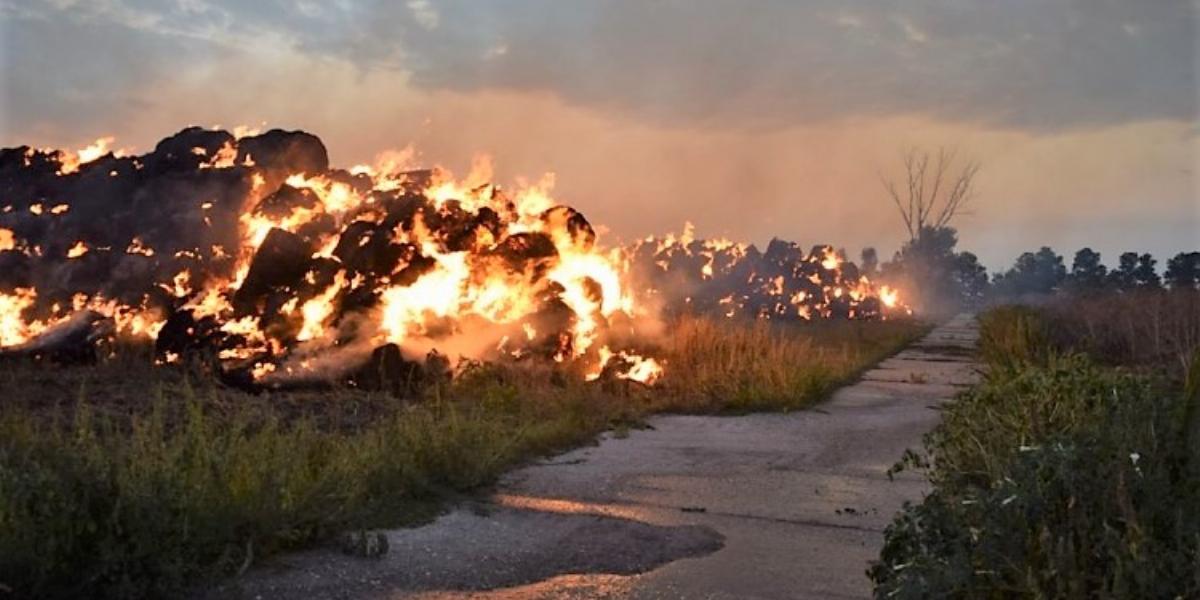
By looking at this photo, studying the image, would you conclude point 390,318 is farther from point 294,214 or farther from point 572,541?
point 572,541

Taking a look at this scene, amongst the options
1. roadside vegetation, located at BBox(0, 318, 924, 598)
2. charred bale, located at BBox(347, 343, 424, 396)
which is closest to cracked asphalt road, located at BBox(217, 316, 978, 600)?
roadside vegetation, located at BBox(0, 318, 924, 598)

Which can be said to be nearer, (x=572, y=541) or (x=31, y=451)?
(x=31, y=451)

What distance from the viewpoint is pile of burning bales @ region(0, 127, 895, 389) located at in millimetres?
15000

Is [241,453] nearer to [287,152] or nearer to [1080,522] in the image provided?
[1080,522]

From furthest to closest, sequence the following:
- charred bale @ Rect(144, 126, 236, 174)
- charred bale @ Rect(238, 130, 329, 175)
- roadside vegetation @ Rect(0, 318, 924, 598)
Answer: charred bale @ Rect(144, 126, 236, 174) < charred bale @ Rect(238, 130, 329, 175) < roadside vegetation @ Rect(0, 318, 924, 598)

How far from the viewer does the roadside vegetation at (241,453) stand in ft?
17.1

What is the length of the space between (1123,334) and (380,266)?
17489 mm

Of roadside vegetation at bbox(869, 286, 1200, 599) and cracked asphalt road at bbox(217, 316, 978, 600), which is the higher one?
roadside vegetation at bbox(869, 286, 1200, 599)

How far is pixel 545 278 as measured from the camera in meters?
16.9

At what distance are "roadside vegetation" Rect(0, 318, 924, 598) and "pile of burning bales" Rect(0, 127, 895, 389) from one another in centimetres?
69

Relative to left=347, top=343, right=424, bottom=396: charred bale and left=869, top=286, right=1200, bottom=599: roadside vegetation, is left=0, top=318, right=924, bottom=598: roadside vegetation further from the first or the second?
left=869, top=286, right=1200, bottom=599: roadside vegetation

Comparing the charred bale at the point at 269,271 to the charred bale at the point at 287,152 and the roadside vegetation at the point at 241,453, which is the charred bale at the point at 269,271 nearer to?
the roadside vegetation at the point at 241,453

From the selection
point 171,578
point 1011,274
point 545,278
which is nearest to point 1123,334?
point 545,278

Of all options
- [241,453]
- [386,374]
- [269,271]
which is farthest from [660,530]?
[269,271]
